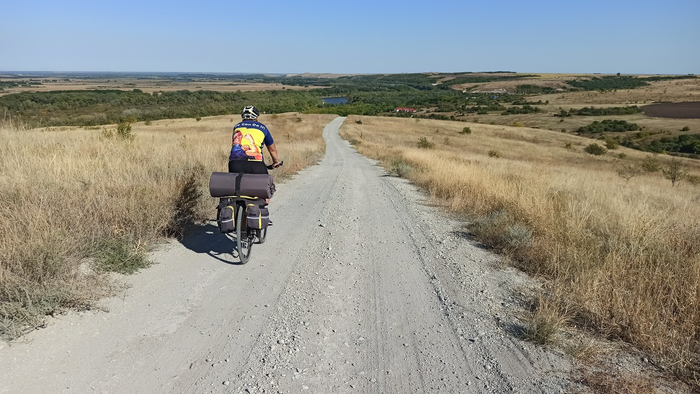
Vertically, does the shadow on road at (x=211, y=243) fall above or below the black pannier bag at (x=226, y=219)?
below

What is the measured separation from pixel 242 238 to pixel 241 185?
0.82 meters

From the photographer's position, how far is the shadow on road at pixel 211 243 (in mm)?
5433

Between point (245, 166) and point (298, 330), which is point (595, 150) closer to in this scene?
point (245, 166)

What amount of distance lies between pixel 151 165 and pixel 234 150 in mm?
3688

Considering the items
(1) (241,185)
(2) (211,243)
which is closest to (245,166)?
(1) (241,185)

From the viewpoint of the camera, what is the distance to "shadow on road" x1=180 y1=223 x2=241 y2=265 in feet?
17.8

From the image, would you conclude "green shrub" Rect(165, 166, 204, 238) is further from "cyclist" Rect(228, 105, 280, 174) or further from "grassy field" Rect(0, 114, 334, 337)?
"cyclist" Rect(228, 105, 280, 174)

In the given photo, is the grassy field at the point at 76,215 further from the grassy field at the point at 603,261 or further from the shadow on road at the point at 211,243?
the grassy field at the point at 603,261

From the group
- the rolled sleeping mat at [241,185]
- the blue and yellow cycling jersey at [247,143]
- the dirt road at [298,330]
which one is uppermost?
the blue and yellow cycling jersey at [247,143]

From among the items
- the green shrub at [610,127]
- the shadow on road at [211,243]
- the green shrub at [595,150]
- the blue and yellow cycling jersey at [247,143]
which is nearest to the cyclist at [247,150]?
the blue and yellow cycling jersey at [247,143]

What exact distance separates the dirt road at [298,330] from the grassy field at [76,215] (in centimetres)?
30

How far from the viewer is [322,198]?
32.2 ft

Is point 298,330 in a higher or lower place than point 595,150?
higher

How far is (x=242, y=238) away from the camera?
17.5 feet
